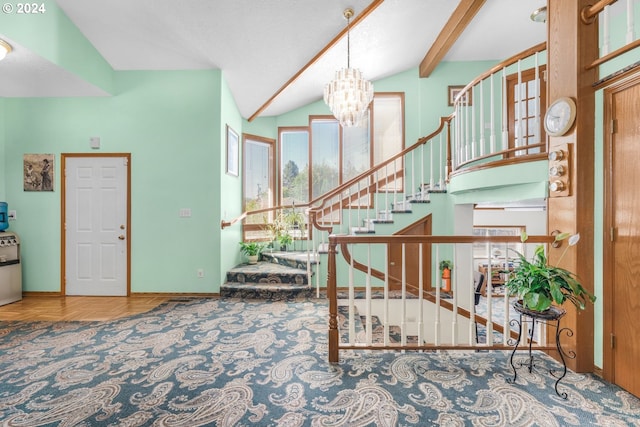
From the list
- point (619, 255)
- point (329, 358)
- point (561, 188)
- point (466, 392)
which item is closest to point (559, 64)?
point (561, 188)

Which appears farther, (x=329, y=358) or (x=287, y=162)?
(x=287, y=162)

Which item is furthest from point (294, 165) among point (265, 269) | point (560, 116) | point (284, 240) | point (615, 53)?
point (615, 53)

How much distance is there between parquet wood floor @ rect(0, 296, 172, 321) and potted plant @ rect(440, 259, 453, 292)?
4527 mm

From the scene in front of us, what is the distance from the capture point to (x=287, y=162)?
6.18m

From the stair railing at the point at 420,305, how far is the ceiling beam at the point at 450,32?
3250mm

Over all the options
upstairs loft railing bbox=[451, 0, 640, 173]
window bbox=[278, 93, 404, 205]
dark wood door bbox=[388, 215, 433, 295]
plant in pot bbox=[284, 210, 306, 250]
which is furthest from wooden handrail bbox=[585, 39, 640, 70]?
plant in pot bbox=[284, 210, 306, 250]

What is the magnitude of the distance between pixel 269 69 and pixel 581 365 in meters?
4.79

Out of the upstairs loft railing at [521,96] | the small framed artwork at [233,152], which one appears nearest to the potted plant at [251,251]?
the small framed artwork at [233,152]

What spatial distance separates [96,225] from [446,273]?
5.79 metres

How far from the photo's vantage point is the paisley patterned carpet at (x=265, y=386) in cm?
171

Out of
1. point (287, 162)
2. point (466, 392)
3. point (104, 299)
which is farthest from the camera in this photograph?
point (287, 162)

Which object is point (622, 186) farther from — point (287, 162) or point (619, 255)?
point (287, 162)

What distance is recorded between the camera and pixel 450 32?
175 inches

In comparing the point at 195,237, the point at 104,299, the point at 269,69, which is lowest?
the point at 104,299
